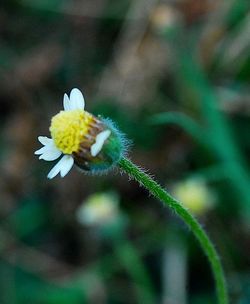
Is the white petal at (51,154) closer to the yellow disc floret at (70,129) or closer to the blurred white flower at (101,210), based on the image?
the yellow disc floret at (70,129)

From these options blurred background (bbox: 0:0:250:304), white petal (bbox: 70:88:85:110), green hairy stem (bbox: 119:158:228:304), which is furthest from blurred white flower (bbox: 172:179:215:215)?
white petal (bbox: 70:88:85:110)

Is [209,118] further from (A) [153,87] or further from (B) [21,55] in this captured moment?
(B) [21,55]

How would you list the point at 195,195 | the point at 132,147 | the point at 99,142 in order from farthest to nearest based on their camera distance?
1. the point at 132,147
2. the point at 195,195
3. the point at 99,142

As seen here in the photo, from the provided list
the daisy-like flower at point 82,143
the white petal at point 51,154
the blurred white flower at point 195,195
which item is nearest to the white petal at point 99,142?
the daisy-like flower at point 82,143

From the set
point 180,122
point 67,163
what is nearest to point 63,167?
point 67,163

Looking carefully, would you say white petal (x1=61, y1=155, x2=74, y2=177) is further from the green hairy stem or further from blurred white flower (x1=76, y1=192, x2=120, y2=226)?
blurred white flower (x1=76, y1=192, x2=120, y2=226)

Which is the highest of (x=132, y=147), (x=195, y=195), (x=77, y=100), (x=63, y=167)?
(x=132, y=147)

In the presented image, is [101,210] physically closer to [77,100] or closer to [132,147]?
[132,147]

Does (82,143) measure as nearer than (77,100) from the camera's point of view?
Yes
